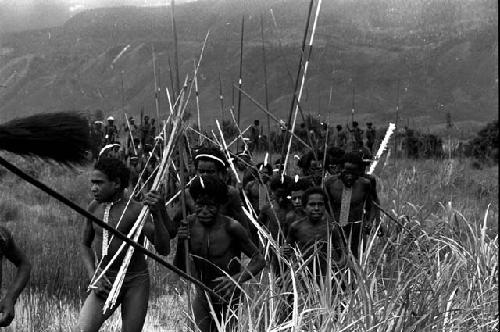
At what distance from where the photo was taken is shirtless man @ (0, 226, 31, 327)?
3.61 m

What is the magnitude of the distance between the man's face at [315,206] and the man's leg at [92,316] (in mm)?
1541

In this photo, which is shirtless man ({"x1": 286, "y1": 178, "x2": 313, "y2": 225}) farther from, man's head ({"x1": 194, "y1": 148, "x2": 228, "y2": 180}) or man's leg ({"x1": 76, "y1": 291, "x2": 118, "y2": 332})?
man's leg ({"x1": 76, "y1": 291, "x2": 118, "y2": 332})

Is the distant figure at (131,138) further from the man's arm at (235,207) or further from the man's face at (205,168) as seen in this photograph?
the man's arm at (235,207)

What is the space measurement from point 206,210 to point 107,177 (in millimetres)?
577

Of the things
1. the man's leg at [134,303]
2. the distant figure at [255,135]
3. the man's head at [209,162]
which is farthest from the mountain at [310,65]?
the man's leg at [134,303]

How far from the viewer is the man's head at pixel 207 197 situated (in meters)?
4.54

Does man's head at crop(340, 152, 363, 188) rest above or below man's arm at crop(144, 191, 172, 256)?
below

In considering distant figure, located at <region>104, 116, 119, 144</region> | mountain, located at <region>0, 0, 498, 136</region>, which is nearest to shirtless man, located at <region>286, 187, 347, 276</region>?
distant figure, located at <region>104, 116, 119, 144</region>

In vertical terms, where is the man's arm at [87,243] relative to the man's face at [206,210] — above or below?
below

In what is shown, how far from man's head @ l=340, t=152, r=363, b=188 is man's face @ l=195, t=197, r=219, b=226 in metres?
Answer: 2.33

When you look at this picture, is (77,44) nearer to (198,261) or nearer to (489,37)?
(489,37)

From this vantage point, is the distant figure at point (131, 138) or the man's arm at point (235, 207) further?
the man's arm at point (235, 207)

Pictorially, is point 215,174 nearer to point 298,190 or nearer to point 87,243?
point 298,190

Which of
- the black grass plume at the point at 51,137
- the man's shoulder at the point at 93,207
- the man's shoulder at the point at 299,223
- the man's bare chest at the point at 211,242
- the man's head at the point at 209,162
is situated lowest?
the man's shoulder at the point at 299,223
